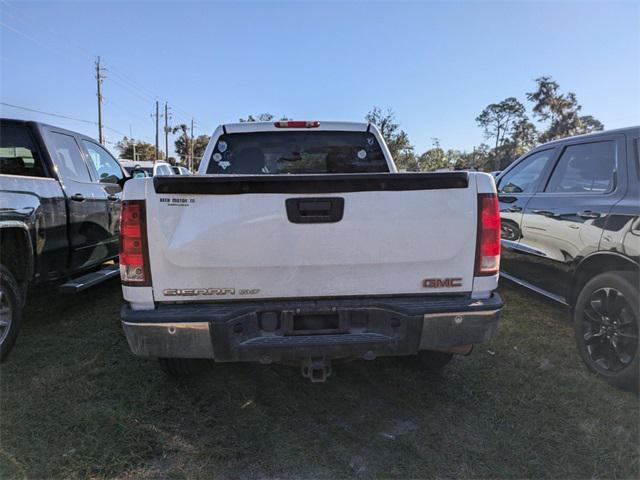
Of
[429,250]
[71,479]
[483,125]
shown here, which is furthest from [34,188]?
[483,125]

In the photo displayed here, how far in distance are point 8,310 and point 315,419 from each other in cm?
273

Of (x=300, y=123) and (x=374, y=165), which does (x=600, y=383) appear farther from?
(x=300, y=123)

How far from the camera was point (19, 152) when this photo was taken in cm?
430

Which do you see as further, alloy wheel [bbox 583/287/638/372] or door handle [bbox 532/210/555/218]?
door handle [bbox 532/210/555/218]

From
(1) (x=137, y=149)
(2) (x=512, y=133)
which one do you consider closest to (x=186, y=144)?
(1) (x=137, y=149)

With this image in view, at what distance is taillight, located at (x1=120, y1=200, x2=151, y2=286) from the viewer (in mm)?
2318

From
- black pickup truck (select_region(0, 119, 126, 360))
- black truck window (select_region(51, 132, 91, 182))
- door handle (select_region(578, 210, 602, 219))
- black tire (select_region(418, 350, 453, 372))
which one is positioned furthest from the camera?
black truck window (select_region(51, 132, 91, 182))

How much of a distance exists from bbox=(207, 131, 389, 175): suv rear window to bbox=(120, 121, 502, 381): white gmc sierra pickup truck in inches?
69.8

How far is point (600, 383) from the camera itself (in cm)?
324

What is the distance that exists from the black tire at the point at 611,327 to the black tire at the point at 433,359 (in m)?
1.14

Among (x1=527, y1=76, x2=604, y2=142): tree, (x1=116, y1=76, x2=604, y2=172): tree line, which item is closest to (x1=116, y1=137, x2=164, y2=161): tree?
(x1=116, y1=76, x2=604, y2=172): tree line

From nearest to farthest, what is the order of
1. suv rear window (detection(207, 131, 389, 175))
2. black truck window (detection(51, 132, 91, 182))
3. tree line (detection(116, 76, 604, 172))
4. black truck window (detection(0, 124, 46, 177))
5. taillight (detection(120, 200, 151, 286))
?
taillight (detection(120, 200, 151, 286)), suv rear window (detection(207, 131, 389, 175)), black truck window (detection(0, 124, 46, 177)), black truck window (detection(51, 132, 91, 182)), tree line (detection(116, 76, 604, 172))

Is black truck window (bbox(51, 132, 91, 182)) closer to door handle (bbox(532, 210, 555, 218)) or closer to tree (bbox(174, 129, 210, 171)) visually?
door handle (bbox(532, 210, 555, 218))

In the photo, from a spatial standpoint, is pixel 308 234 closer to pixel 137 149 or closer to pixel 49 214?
pixel 49 214
